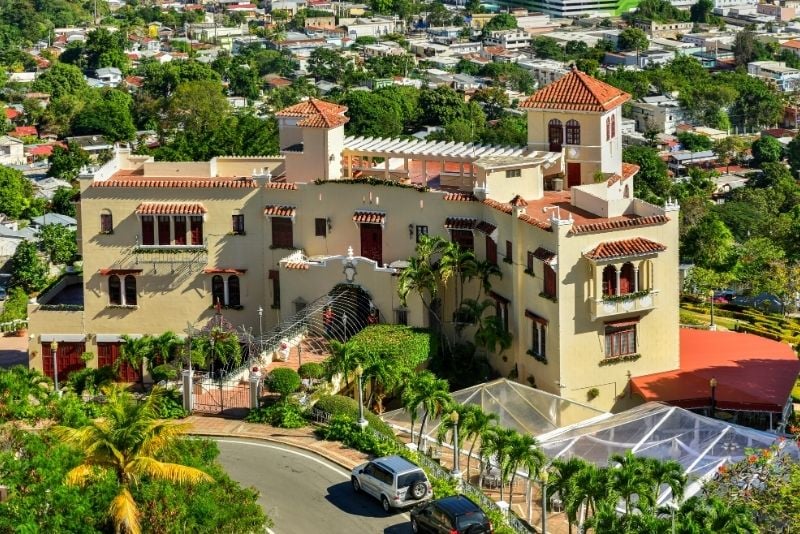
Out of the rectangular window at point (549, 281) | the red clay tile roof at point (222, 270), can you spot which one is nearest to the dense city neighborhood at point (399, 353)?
the rectangular window at point (549, 281)

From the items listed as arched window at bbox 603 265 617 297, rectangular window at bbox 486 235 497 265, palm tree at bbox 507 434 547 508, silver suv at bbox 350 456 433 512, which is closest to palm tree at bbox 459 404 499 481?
palm tree at bbox 507 434 547 508

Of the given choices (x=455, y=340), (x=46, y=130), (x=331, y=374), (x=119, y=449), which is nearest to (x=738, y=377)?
(x=455, y=340)

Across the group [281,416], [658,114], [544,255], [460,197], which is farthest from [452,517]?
[658,114]

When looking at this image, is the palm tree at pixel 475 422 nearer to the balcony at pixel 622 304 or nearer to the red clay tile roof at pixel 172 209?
the balcony at pixel 622 304

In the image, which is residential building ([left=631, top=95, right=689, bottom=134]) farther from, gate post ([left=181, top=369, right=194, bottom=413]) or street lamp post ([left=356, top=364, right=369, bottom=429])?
street lamp post ([left=356, top=364, right=369, bottom=429])

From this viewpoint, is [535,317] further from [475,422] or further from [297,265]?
[475,422]

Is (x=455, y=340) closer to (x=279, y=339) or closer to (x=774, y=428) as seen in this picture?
(x=279, y=339)
